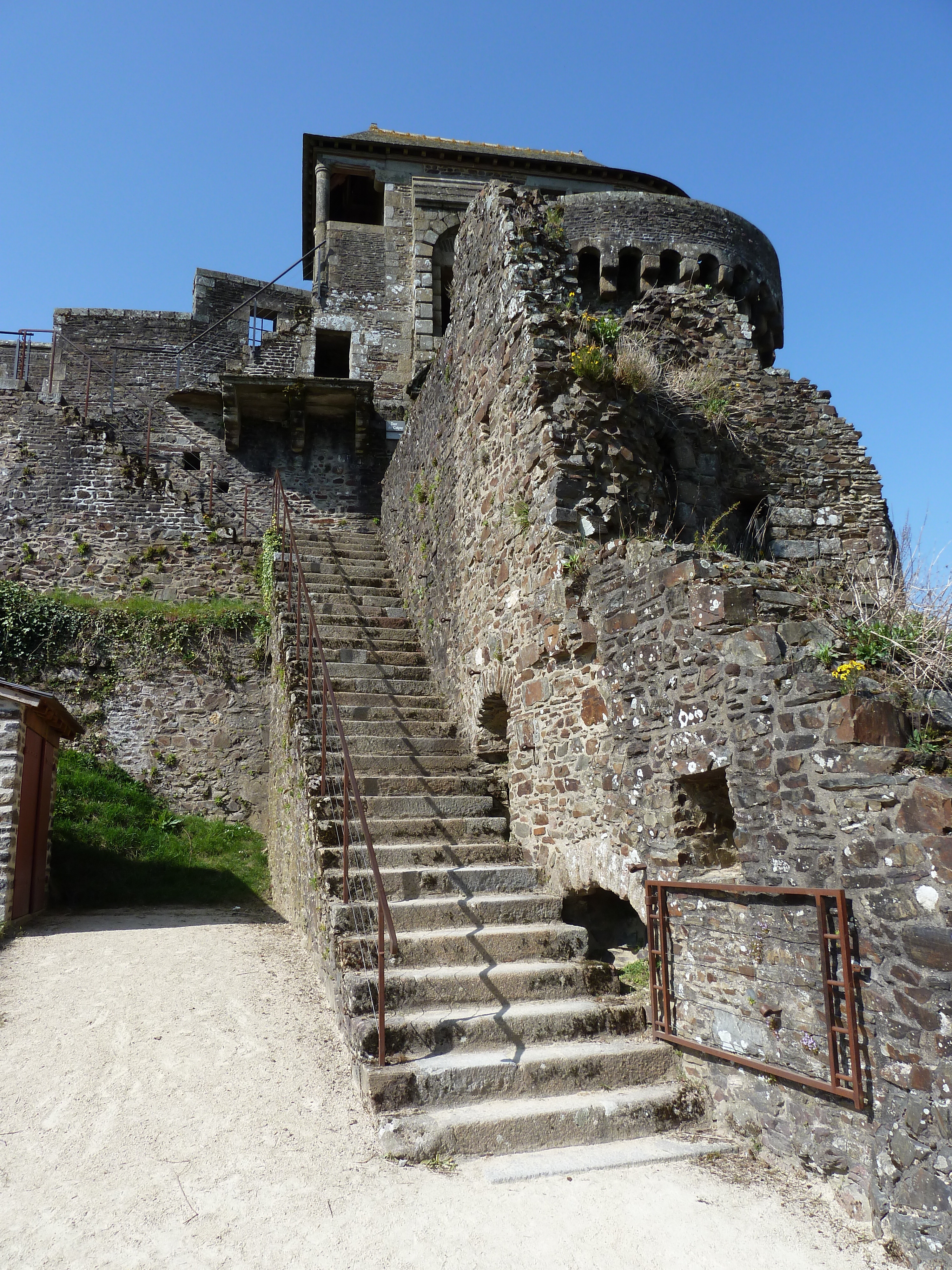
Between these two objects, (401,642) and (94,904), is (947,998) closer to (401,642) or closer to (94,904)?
(401,642)

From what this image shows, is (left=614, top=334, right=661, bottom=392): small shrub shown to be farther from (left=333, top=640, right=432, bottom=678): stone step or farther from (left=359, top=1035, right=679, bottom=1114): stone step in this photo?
(left=359, top=1035, right=679, bottom=1114): stone step

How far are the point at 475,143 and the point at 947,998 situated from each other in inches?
824

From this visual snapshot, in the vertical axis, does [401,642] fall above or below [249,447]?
below

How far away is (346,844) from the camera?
556cm

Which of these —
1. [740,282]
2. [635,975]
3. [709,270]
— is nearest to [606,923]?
[635,975]

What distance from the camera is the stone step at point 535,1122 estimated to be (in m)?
3.96

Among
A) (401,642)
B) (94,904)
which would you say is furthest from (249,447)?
(94,904)

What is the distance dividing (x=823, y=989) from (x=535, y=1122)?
1.54 meters

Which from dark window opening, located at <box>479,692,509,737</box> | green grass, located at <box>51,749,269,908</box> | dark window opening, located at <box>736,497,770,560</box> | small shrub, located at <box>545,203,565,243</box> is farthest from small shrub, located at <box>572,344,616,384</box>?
green grass, located at <box>51,749,269,908</box>

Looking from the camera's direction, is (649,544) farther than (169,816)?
No

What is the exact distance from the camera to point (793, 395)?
9.73 m

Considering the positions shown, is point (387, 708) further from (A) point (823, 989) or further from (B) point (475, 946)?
(A) point (823, 989)

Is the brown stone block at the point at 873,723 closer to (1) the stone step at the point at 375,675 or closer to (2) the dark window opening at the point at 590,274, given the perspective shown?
(1) the stone step at the point at 375,675

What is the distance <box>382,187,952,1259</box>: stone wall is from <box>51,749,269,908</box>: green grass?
13.8 feet
